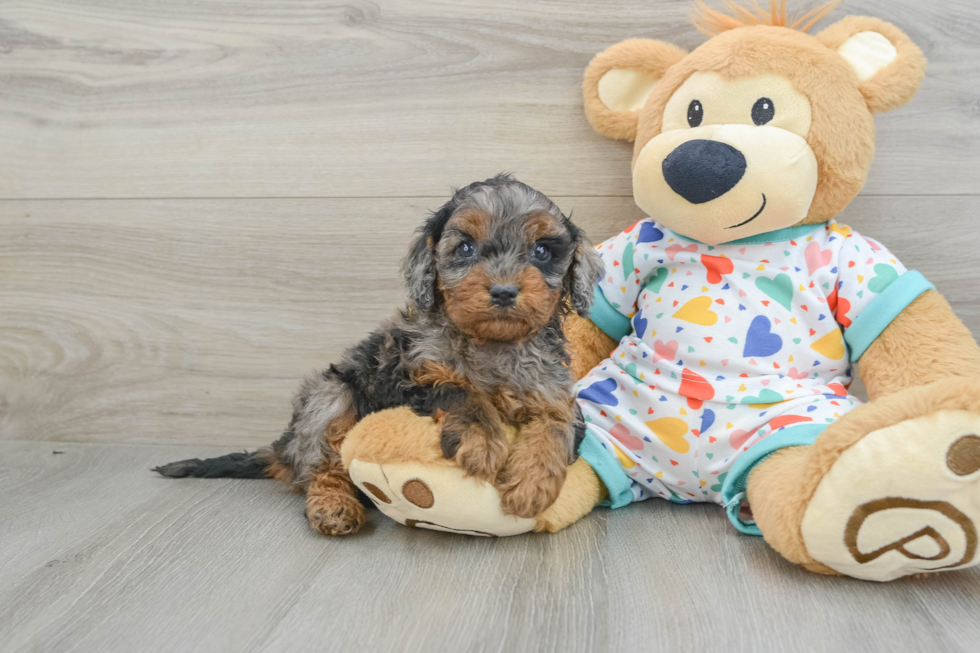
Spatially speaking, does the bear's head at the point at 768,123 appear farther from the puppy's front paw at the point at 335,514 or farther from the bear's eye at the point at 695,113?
the puppy's front paw at the point at 335,514

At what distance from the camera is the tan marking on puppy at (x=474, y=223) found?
1.60 meters

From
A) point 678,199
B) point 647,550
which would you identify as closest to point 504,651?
point 647,550

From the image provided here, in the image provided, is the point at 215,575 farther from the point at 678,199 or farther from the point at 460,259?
the point at 678,199

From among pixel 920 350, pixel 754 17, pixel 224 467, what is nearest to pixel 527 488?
pixel 920 350

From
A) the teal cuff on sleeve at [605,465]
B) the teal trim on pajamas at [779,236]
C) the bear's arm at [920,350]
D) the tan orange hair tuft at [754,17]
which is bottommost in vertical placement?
the teal cuff on sleeve at [605,465]

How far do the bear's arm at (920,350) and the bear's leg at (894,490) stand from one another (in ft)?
0.97

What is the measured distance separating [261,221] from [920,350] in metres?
1.97

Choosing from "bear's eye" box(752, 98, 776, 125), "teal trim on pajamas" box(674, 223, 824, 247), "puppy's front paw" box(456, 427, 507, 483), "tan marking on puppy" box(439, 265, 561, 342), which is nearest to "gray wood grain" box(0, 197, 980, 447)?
"teal trim on pajamas" box(674, 223, 824, 247)

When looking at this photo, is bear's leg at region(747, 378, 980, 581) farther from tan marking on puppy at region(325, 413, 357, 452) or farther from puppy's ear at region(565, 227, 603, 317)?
tan marking on puppy at region(325, 413, 357, 452)

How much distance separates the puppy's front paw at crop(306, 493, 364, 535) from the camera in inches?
70.9

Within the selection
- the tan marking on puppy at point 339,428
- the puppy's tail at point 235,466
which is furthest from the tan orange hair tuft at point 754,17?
the puppy's tail at point 235,466

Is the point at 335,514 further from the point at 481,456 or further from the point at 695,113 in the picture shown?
the point at 695,113

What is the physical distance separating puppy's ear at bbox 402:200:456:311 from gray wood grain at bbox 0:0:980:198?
664 millimetres

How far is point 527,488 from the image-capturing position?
1.60m
